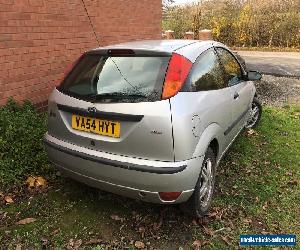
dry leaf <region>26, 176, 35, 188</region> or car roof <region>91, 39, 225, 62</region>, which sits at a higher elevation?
car roof <region>91, 39, 225, 62</region>

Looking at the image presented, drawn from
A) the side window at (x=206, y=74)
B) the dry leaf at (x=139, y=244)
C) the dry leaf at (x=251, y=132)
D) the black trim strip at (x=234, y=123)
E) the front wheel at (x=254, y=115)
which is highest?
the side window at (x=206, y=74)

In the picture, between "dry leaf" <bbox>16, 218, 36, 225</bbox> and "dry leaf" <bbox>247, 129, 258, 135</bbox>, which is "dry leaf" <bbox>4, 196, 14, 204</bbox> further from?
"dry leaf" <bbox>247, 129, 258, 135</bbox>

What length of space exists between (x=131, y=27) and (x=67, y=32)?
2.56 m

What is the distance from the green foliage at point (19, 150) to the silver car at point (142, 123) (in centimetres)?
82

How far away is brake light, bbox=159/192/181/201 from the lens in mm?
2951

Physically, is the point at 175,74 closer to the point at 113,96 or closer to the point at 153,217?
the point at 113,96

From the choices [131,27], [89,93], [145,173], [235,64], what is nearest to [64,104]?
[89,93]

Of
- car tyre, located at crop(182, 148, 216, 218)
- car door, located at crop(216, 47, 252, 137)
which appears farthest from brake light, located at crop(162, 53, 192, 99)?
car door, located at crop(216, 47, 252, 137)

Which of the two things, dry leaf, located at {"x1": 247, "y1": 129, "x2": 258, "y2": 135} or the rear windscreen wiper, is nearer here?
the rear windscreen wiper

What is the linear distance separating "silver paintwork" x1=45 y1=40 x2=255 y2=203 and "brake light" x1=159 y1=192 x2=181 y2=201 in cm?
4

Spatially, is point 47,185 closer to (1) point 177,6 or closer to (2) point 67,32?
(2) point 67,32

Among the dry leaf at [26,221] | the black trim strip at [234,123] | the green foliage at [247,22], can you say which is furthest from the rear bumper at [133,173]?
the green foliage at [247,22]

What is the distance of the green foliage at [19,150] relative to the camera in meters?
4.07

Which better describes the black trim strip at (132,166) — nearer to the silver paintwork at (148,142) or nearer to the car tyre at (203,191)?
the silver paintwork at (148,142)
